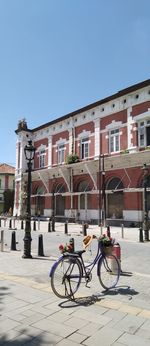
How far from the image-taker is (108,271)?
6980 mm

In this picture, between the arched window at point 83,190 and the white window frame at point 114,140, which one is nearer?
the white window frame at point 114,140

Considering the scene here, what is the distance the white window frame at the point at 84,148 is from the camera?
97.7 ft

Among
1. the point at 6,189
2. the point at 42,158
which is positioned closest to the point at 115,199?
the point at 42,158

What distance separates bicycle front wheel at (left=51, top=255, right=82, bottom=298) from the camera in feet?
19.4

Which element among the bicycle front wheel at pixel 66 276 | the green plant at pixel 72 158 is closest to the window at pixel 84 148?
the green plant at pixel 72 158

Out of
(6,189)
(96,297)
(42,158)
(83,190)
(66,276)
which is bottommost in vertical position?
(96,297)

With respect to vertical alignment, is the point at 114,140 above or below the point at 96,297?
above

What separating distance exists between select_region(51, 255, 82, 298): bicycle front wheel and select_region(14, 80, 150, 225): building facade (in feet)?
51.7

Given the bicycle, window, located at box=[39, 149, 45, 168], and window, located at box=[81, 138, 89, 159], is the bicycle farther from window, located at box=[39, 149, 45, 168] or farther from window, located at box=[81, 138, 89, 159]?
window, located at box=[39, 149, 45, 168]

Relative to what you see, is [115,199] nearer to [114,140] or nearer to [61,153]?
[114,140]

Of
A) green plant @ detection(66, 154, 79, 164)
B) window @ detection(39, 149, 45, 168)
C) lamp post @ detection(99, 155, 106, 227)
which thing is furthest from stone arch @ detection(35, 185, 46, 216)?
lamp post @ detection(99, 155, 106, 227)

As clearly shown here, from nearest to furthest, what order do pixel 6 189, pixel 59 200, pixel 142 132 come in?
pixel 142 132 → pixel 59 200 → pixel 6 189

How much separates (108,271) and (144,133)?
1913cm

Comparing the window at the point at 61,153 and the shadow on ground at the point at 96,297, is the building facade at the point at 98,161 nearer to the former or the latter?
the window at the point at 61,153
